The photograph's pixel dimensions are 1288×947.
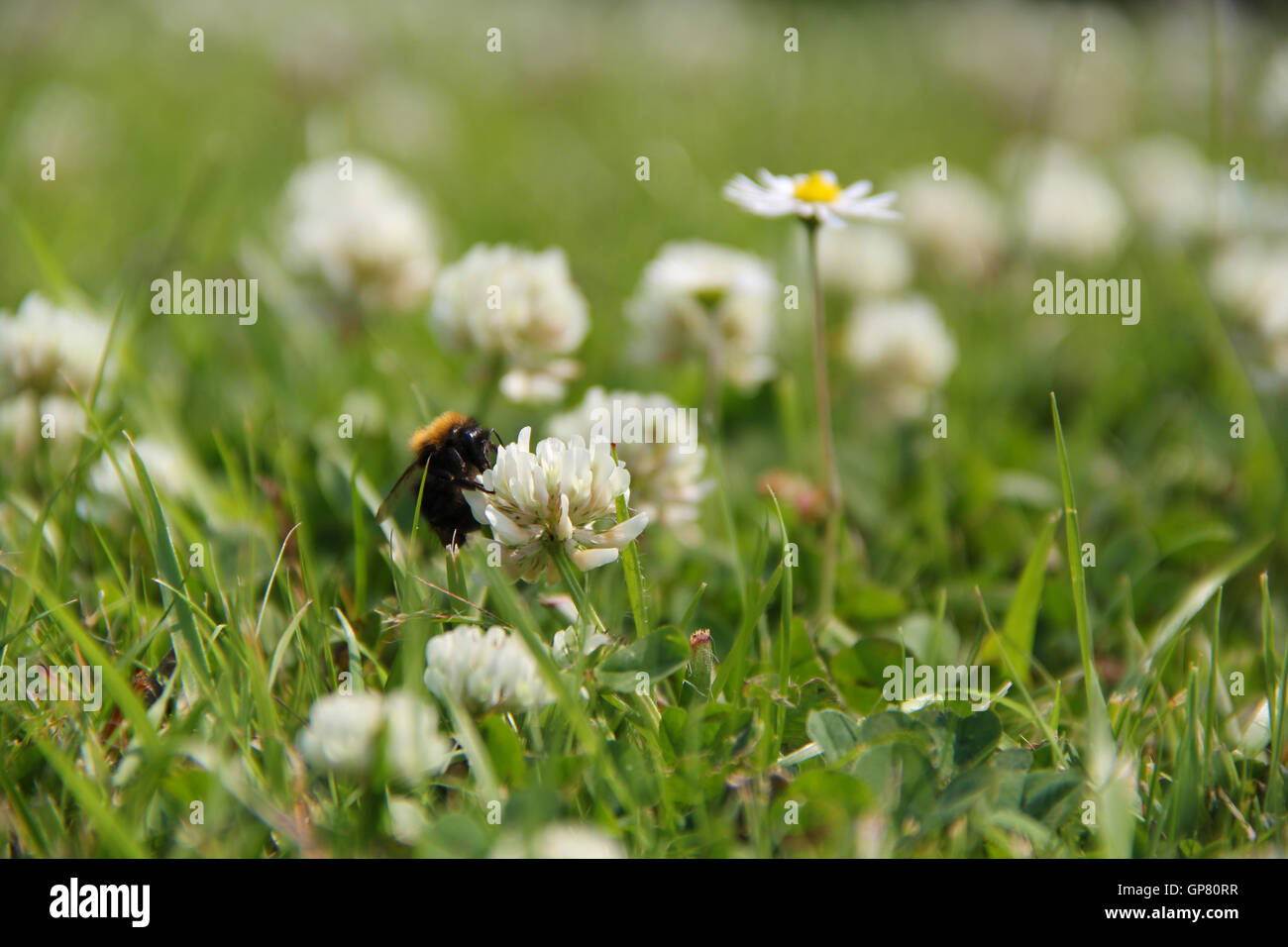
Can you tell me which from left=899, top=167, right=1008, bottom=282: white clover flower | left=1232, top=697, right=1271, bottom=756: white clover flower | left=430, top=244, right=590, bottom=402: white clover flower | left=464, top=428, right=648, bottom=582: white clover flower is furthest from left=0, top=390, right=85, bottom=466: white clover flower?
left=899, top=167, right=1008, bottom=282: white clover flower

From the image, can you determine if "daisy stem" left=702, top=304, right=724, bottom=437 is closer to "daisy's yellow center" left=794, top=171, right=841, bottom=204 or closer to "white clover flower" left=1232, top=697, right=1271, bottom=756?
"daisy's yellow center" left=794, top=171, right=841, bottom=204

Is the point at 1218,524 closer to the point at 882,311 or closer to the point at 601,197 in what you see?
the point at 882,311

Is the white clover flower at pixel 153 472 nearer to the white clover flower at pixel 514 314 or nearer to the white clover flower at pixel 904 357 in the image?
the white clover flower at pixel 514 314

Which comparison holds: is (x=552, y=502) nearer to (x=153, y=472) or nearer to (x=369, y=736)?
(x=369, y=736)

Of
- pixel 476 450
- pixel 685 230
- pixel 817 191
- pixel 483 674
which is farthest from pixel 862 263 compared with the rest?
pixel 483 674

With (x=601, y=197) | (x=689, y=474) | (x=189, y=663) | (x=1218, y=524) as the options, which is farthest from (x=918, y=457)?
(x=601, y=197)

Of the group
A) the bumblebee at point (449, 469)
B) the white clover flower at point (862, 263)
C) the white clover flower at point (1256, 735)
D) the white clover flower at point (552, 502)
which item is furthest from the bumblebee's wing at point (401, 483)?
the white clover flower at point (862, 263)
